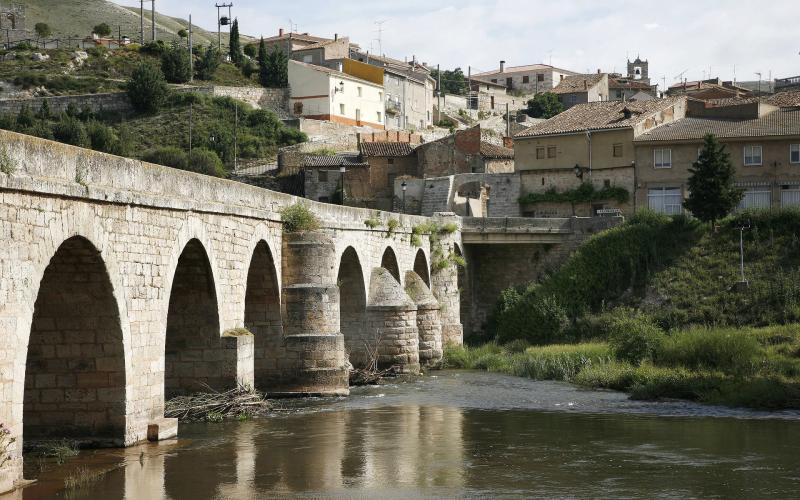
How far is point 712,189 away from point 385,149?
2401 centimetres

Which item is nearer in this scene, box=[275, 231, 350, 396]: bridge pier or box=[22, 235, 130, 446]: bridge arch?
box=[22, 235, 130, 446]: bridge arch

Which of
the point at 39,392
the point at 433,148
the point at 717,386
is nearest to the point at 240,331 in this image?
the point at 39,392

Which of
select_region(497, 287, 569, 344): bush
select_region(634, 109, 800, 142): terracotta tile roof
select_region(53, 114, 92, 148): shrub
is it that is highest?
select_region(53, 114, 92, 148): shrub

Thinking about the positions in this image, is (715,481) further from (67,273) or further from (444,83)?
(444,83)

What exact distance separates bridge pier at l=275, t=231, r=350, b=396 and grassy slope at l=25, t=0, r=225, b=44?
9033cm

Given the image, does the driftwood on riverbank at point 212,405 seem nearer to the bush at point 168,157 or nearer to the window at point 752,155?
the window at point 752,155

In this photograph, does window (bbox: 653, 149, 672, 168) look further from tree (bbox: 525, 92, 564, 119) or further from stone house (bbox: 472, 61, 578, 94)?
stone house (bbox: 472, 61, 578, 94)

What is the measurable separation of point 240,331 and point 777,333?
55.8 feet

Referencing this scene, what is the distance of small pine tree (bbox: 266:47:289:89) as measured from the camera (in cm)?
7794

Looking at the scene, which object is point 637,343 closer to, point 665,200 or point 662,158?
point 665,200

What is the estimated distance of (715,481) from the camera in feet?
50.9

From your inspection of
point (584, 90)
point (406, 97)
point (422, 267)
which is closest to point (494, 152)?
point (422, 267)

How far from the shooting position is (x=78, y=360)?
15.6 meters

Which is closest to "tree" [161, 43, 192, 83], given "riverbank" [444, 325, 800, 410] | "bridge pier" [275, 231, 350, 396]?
"riverbank" [444, 325, 800, 410]
